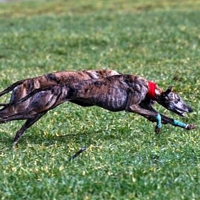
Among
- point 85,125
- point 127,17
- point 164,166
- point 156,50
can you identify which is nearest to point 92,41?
point 156,50

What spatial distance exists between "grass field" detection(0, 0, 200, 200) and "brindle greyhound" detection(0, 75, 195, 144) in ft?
0.87

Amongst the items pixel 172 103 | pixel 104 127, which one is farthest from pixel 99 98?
pixel 172 103

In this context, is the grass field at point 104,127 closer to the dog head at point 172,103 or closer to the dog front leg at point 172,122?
the dog front leg at point 172,122

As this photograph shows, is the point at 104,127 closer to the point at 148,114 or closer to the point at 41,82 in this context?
the point at 148,114

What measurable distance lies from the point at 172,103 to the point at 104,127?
32.4 inches

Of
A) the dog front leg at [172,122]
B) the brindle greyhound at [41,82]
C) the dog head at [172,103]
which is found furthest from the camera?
the dog head at [172,103]

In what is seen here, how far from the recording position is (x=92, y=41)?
16.5 meters

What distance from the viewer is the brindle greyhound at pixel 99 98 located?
8.43 meters

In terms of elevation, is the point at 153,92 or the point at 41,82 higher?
the point at 41,82

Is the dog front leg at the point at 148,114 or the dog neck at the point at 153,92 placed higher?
the dog neck at the point at 153,92

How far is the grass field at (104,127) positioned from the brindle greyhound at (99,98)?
265mm

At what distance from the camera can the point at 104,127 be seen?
30.3 feet

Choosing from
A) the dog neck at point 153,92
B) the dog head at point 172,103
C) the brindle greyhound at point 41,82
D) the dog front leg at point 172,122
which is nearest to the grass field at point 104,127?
the dog front leg at point 172,122

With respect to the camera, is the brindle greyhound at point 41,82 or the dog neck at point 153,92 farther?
the dog neck at point 153,92
